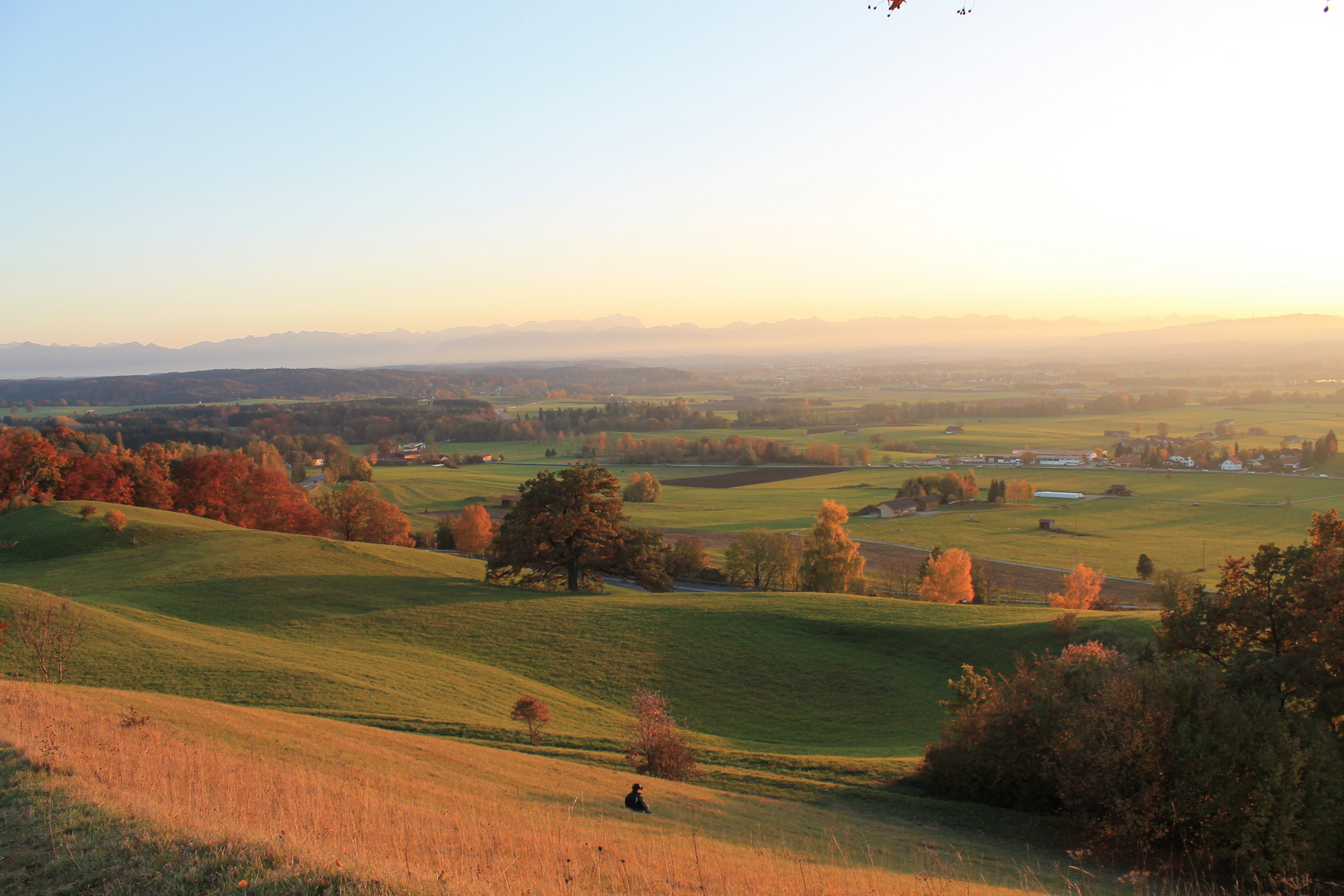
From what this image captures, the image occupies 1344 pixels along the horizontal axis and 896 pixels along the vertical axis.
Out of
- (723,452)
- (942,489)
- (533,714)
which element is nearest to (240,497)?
(533,714)

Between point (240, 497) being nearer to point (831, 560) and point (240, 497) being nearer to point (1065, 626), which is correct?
point (831, 560)

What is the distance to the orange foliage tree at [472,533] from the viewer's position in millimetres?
74812

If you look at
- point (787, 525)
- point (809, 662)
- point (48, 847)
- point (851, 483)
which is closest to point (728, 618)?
point (809, 662)

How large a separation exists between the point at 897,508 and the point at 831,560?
41453mm

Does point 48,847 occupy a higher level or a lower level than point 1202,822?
higher

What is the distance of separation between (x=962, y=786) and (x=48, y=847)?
2031 cm

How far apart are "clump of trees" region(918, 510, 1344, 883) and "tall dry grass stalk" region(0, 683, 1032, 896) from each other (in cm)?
765

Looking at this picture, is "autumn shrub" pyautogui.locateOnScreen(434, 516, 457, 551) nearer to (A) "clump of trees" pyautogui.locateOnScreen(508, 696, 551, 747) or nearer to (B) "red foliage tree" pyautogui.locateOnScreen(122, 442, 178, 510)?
(B) "red foliage tree" pyautogui.locateOnScreen(122, 442, 178, 510)

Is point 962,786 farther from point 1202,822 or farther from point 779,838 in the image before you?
point 779,838

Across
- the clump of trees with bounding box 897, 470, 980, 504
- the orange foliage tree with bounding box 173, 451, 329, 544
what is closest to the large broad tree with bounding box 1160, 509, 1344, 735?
the orange foliage tree with bounding box 173, 451, 329, 544

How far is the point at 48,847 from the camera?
7980 millimetres

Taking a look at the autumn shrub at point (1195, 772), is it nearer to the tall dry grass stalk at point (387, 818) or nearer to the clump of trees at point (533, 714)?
the tall dry grass stalk at point (387, 818)

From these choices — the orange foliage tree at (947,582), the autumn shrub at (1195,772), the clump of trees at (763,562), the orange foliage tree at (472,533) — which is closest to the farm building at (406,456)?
the orange foliage tree at (472,533)

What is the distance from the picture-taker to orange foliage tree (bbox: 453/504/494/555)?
7481 centimetres
